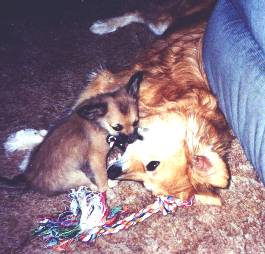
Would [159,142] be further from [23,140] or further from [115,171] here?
[23,140]

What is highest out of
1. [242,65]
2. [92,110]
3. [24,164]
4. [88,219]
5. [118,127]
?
[242,65]

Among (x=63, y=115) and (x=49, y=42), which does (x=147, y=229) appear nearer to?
(x=63, y=115)

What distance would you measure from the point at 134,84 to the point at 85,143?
0.47 metres

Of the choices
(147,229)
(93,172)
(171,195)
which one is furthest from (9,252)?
(171,195)

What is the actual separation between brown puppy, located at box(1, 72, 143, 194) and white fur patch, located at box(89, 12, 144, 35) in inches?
37.4

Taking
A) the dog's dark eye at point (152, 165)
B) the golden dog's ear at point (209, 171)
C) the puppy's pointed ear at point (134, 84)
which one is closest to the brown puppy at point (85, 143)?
the puppy's pointed ear at point (134, 84)

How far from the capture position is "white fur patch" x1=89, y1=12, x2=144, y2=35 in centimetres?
288

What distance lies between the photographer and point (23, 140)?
2271mm

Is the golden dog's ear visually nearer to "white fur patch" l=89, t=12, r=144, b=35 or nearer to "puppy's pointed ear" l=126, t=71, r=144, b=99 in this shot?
"puppy's pointed ear" l=126, t=71, r=144, b=99

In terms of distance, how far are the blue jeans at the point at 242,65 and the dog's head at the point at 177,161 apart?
20 centimetres

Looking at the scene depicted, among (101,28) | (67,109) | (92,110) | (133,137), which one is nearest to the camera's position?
(92,110)

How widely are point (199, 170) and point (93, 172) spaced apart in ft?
2.10

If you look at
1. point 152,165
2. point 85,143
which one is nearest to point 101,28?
point 85,143

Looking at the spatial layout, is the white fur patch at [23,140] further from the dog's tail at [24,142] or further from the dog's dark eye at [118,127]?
the dog's dark eye at [118,127]
